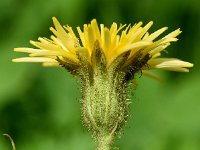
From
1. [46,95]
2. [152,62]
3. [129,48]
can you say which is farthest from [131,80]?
[46,95]

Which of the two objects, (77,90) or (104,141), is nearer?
(104,141)

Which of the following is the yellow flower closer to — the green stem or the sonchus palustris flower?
the sonchus palustris flower

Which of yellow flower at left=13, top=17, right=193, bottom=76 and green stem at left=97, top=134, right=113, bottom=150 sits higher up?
yellow flower at left=13, top=17, right=193, bottom=76

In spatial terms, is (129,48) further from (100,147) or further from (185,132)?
(185,132)

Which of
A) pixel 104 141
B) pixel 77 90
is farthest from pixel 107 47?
pixel 77 90

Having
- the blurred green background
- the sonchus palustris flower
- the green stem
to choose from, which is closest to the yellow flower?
A: the sonchus palustris flower

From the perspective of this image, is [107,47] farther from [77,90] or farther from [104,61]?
[77,90]
